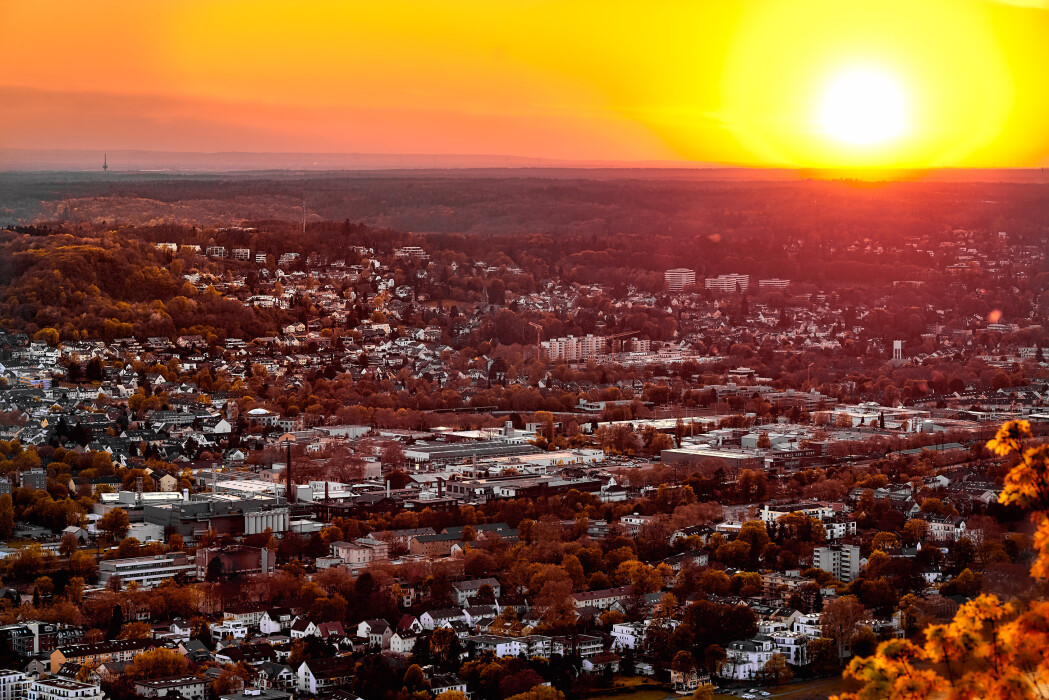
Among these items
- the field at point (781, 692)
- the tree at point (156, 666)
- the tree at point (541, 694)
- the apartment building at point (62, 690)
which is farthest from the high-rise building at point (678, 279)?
the apartment building at point (62, 690)

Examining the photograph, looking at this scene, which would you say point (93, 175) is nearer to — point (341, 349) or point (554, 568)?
point (341, 349)

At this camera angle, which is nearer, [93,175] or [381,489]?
[381,489]

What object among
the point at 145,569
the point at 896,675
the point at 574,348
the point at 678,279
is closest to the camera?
the point at 896,675

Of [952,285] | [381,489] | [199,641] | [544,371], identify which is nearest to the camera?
[199,641]

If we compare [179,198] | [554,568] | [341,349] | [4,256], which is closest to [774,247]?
[179,198]

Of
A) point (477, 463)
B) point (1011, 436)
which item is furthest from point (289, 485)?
point (1011, 436)

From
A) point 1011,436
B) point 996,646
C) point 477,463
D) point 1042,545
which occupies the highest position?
point 1011,436

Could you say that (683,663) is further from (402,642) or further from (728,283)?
(728,283)
